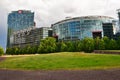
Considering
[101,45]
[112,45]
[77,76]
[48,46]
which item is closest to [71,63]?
[77,76]

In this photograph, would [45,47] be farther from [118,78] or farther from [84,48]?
[118,78]

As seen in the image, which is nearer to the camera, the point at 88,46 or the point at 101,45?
the point at 101,45

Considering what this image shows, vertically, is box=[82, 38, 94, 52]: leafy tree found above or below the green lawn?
above

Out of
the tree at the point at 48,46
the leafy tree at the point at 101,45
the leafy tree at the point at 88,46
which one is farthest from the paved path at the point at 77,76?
the tree at the point at 48,46

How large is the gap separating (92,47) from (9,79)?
111 m

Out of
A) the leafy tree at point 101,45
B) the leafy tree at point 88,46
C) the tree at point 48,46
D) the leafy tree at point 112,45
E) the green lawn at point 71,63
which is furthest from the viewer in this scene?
the tree at point 48,46

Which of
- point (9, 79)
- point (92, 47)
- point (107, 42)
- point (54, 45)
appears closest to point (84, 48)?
point (92, 47)

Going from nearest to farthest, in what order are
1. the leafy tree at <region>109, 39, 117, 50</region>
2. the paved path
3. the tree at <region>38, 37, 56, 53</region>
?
1. the paved path
2. the leafy tree at <region>109, 39, 117, 50</region>
3. the tree at <region>38, 37, 56, 53</region>

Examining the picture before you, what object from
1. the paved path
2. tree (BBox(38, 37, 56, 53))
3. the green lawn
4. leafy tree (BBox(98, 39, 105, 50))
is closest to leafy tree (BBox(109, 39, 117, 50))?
leafy tree (BBox(98, 39, 105, 50))

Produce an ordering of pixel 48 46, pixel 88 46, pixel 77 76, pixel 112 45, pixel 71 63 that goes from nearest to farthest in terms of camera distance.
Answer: pixel 77 76, pixel 71 63, pixel 88 46, pixel 112 45, pixel 48 46

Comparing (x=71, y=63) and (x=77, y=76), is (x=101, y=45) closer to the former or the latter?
(x=71, y=63)

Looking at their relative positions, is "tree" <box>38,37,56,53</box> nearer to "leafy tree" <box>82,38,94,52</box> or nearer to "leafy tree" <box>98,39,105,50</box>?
"leafy tree" <box>82,38,94,52</box>

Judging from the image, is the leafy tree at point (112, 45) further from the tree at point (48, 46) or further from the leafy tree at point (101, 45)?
the tree at point (48, 46)

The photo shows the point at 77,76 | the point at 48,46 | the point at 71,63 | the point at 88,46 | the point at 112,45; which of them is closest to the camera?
the point at 77,76
